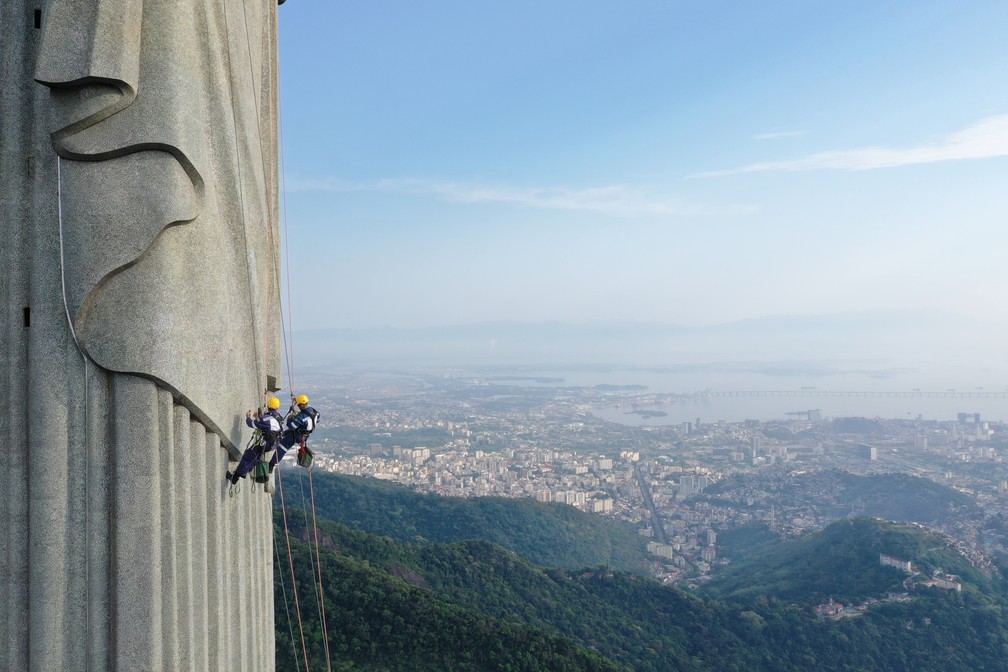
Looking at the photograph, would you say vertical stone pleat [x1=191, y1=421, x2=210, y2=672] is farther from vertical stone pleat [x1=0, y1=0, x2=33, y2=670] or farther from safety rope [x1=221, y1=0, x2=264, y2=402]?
safety rope [x1=221, y1=0, x2=264, y2=402]

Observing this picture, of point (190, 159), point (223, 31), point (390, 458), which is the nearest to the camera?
point (190, 159)

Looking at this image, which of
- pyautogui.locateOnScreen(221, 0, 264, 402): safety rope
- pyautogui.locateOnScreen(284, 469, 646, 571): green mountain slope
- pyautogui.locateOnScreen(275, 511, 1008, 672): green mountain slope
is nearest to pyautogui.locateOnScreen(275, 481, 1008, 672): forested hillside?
pyautogui.locateOnScreen(275, 511, 1008, 672): green mountain slope

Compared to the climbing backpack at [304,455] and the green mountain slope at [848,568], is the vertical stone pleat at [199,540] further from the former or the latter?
the green mountain slope at [848,568]

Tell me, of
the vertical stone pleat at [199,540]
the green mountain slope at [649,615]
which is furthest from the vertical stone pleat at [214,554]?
the green mountain slope at [649,615]

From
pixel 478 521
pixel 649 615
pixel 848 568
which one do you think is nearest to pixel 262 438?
pixel 649 615

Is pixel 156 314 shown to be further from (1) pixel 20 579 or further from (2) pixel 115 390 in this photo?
(1) pixel 20 579

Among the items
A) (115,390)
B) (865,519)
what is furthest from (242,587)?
(865,519)

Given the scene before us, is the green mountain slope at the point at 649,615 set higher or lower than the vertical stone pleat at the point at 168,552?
lower
